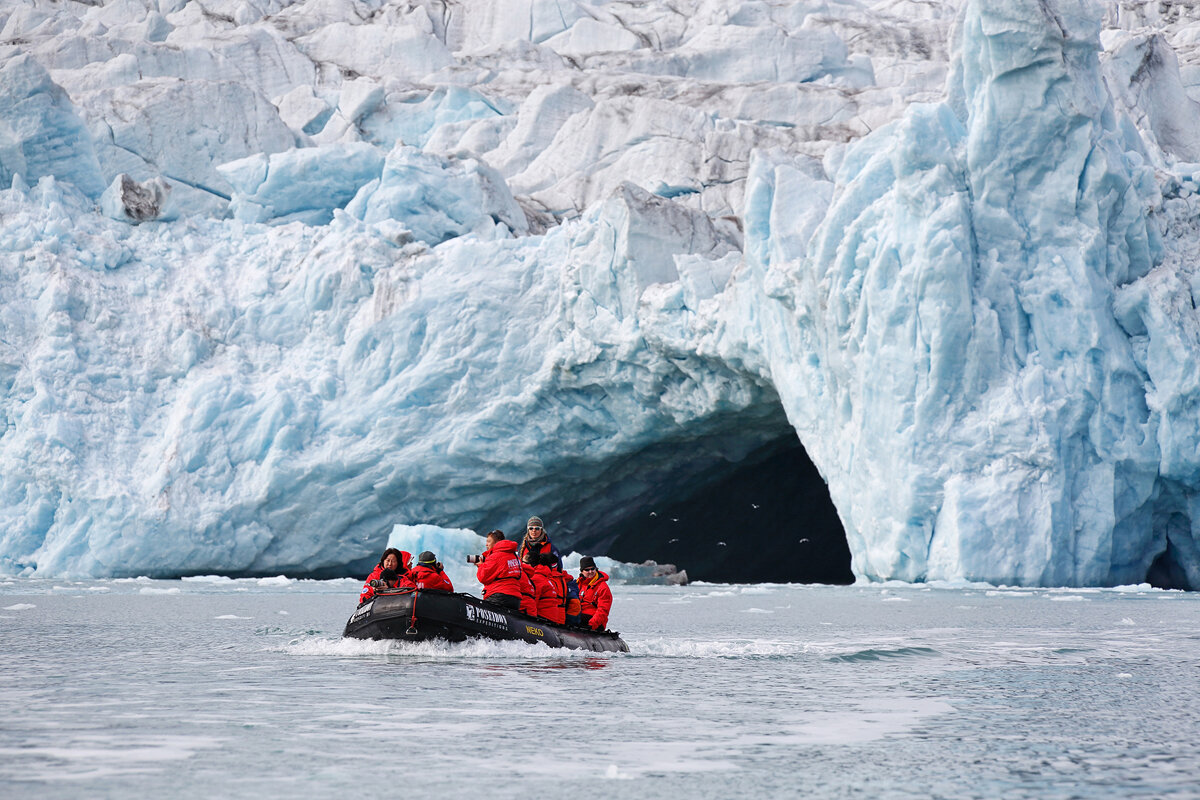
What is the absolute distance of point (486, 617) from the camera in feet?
33.3

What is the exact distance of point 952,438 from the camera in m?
19.1

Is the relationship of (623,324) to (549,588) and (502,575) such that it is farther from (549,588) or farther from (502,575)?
(502,575)

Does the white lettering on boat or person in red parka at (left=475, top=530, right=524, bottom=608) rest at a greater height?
person in red parka at (left=475, top=530, right=524, bottom=608)

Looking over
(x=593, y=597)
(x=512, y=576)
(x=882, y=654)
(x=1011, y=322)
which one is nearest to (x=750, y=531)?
(x=1011, y=322)

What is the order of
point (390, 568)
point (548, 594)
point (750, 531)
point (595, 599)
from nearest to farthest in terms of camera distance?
point (390, 568)
point (548, 594)
point (595, 599)
point (750, 531)

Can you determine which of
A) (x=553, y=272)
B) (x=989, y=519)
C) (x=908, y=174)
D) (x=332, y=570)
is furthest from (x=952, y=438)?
(x=332, y=570)

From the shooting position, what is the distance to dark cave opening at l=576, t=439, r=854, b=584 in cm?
3075

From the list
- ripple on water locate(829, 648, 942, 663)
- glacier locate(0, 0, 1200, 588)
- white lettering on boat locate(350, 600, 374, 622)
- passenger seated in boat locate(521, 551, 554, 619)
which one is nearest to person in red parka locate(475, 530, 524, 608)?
passenger seated in boat locate(521, 551, 554, 619)

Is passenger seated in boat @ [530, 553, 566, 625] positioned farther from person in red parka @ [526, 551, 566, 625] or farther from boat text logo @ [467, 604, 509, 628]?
boat text logo @ [467, 604, 509, 628]

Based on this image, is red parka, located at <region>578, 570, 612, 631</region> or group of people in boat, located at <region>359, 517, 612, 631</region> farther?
red parka, located at <region>578, 570, 612, 631</region>

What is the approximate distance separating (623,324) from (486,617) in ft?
43.6

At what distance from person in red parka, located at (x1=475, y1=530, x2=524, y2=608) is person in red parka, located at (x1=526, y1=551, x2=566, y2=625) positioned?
0.20 metres

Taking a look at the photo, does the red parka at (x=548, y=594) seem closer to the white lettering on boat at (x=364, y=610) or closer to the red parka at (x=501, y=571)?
the red parka at (x=501, y=571)

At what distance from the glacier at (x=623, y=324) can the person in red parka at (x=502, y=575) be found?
9.93 metres
